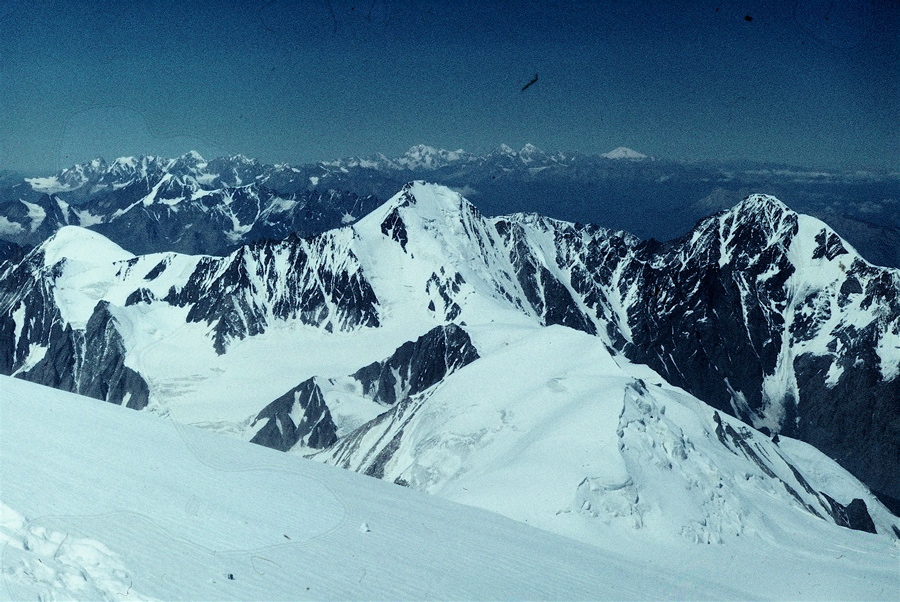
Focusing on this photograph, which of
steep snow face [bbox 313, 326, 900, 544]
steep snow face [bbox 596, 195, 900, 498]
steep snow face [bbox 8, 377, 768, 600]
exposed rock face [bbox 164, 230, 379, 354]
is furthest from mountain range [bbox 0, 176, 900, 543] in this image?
steep snow face [bbox 8, 377, 768, 600]

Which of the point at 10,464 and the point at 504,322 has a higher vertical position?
the point at 10,464

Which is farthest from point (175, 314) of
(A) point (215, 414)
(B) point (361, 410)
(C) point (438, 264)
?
(B) point (361, 410)

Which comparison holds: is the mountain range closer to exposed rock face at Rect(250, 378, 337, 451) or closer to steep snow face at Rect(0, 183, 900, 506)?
exposed rock face at Rect(250, 378, 337, 451)

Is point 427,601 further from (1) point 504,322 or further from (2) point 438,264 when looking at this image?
(2) point 438,264

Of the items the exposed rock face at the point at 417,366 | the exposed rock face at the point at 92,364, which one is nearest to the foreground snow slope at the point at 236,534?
the exposed rock face at the point at 417,366

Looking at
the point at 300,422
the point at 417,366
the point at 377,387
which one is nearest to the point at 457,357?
the point at 417,366

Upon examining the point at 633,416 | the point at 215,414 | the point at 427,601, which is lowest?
the point at 215,414

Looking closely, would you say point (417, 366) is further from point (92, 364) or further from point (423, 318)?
point (92, 364)
